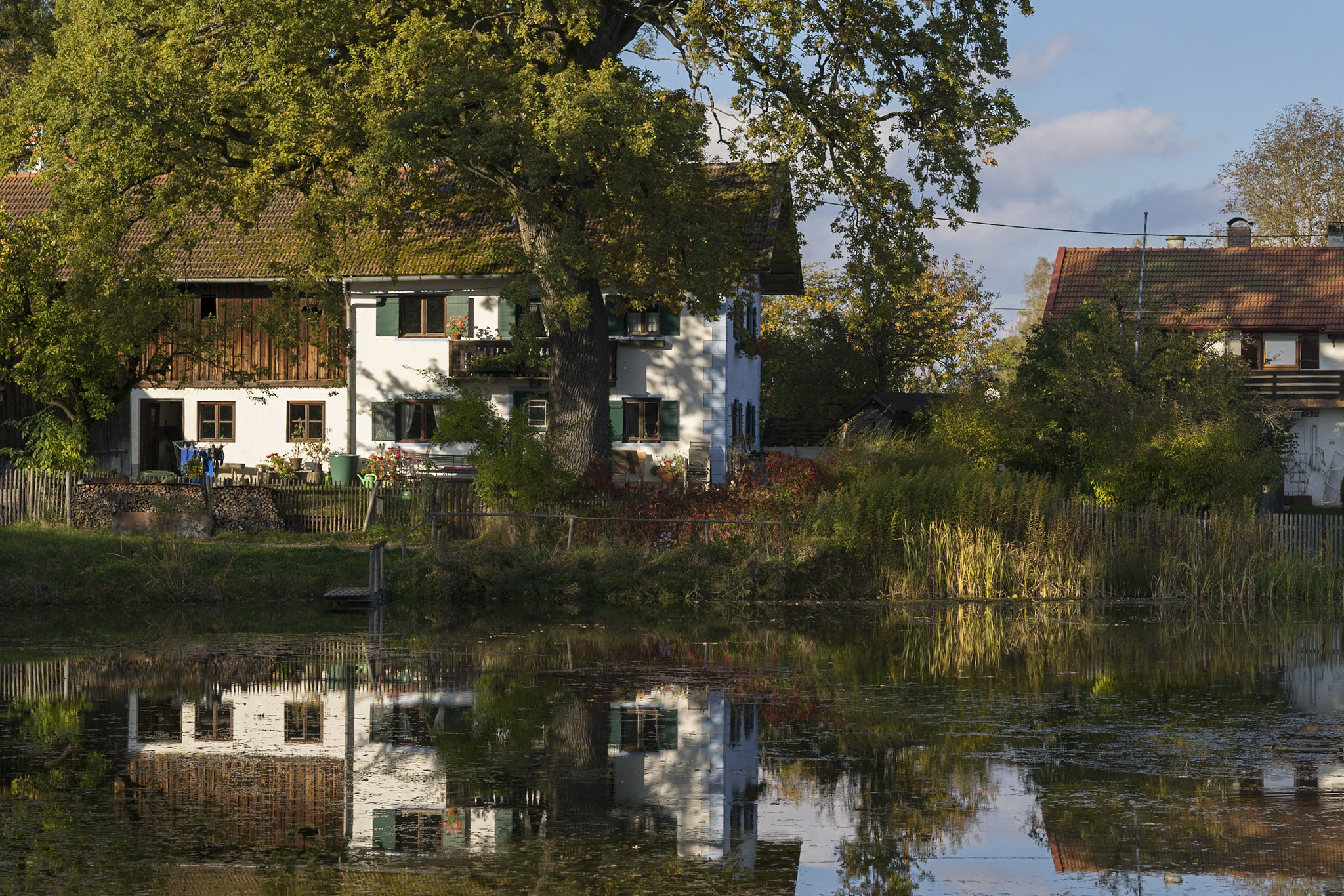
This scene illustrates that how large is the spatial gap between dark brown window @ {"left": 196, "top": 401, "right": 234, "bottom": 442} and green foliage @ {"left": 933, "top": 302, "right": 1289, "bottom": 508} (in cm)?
2059

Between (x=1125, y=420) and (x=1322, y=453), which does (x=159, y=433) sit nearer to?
(x=1125, y=420)

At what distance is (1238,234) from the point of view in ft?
171

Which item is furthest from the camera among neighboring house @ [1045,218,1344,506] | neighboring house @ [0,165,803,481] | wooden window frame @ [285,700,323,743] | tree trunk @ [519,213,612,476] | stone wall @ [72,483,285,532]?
neighboring house @ [1045,218,1344,506]

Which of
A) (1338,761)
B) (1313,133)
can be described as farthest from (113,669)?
(1313,133)

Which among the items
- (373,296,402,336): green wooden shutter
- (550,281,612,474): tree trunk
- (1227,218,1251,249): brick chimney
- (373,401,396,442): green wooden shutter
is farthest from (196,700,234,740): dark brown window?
(1227,218,1251,249): brick chimney

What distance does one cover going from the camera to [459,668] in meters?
15.9

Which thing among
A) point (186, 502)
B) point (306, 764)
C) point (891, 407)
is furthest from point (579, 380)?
point (306, 764)

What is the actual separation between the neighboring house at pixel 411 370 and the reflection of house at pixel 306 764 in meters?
24.5

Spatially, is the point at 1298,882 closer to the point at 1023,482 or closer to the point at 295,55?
the point at 1023,482

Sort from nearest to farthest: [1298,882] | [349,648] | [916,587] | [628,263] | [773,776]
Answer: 1. [1298,882]
2. [773,776]
3. [349,648]
4. [916,587]
5. [628,263]

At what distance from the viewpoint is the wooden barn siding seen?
40781 millimetres

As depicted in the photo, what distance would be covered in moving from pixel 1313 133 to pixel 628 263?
40.3m

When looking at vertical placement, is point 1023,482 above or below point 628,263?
below

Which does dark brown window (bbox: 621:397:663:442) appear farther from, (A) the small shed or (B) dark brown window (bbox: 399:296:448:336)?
(A) the small shed
